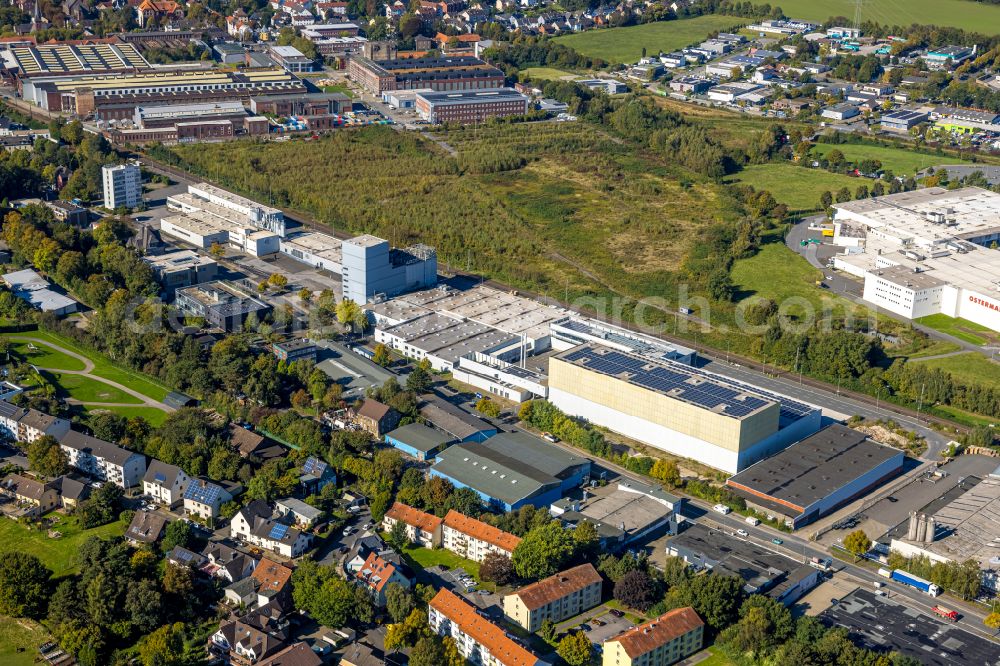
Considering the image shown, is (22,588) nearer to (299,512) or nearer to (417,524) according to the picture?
(299,512)

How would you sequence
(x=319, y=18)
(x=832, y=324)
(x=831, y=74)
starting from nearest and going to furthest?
(x=832, y=324) → (x=831, y=74) → (x=319, y=18)

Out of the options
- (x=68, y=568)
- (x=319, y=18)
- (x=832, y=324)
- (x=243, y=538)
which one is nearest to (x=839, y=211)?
(x=832, y=324)

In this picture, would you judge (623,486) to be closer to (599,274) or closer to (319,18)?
(599,274)

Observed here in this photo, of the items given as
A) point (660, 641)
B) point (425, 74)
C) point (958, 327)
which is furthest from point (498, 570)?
point (425, 74)

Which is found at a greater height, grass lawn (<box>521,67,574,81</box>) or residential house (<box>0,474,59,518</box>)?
grass lawn (<box>521,67,574,81</box>)

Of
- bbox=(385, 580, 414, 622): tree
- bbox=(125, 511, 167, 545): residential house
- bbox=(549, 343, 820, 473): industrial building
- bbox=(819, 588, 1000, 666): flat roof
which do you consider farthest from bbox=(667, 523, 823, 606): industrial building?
bbox=(125, 511, 167, 545): residential house

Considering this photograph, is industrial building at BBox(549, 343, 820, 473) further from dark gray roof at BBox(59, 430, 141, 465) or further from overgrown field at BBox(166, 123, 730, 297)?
dark gray roof at BBox(59, 430, 141, 465)

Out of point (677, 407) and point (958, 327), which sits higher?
point (677, 407)
